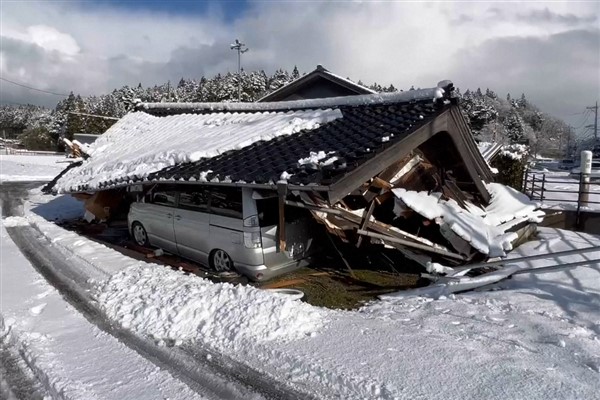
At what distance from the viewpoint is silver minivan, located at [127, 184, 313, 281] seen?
6.33 metres

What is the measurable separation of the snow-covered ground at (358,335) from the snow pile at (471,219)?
0.79 meters

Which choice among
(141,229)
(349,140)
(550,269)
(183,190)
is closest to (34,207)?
(141,229)

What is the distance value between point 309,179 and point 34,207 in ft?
47.0

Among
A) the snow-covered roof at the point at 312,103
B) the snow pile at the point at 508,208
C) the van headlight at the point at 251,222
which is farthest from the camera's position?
the snow pile at the point at 508,208

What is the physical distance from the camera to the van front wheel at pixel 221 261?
6.78 meters

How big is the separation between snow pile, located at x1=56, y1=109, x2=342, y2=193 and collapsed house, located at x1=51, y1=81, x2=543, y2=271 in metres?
0.06

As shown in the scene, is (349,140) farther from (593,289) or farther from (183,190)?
(593,289)

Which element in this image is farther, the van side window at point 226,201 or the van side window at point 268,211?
the van side window at point 226,201

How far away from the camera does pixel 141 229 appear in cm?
915

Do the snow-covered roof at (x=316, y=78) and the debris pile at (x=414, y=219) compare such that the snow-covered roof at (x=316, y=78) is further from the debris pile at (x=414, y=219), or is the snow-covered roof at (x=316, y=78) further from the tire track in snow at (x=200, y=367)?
the tire track in snow at (x=200, y=367)

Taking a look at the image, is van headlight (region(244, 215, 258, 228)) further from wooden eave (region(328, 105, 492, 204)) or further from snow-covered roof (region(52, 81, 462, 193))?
wooden eave (region(328, 105, 492, 204))

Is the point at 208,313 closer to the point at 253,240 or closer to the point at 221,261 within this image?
the point at 253,240

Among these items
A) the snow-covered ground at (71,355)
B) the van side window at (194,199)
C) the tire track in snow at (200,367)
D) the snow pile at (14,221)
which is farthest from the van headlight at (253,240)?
the snow pile at (14,221)

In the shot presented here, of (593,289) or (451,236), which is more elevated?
(451,236)
